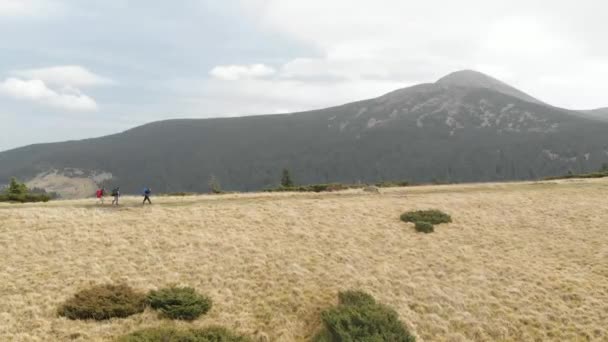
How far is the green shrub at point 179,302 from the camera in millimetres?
18906

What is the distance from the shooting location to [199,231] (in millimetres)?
30656

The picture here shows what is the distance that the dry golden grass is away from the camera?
64.0 feet

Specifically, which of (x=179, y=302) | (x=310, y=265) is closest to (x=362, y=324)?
(x=310, y=265)

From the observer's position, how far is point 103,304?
1903 cm

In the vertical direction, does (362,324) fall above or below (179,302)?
below

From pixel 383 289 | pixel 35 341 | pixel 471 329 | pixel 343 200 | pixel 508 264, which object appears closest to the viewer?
pixel 35 341

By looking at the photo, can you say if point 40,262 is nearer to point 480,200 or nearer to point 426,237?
point 426,237

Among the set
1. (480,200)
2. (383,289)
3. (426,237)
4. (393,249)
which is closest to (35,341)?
(383,289)

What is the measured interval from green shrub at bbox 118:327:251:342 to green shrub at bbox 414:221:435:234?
1963 centimetres

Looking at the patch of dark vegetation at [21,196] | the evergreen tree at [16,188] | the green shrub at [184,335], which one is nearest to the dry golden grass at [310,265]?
the green shrub at [184,335]

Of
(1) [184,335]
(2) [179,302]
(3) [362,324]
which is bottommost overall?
(3) [362,324]

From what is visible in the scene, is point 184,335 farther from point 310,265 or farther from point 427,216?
point 427,216

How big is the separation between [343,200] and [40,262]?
88.7 ft

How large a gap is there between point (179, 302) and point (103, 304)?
319 centimetres
